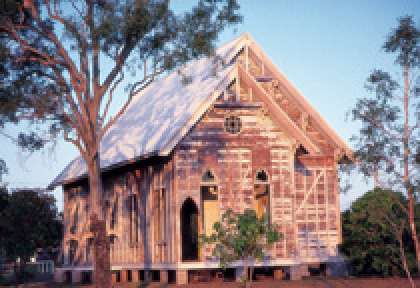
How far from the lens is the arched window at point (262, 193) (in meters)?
31.4

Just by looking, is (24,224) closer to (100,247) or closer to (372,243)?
(100,247)

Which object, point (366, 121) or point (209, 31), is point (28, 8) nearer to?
point (209, 31)

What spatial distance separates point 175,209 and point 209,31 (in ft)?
22.5

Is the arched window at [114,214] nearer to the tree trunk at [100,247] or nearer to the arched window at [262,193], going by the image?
the arched window at [262,193]

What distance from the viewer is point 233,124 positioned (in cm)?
3106

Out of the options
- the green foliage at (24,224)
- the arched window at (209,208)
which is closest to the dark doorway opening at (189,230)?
the arched window at (209,208)

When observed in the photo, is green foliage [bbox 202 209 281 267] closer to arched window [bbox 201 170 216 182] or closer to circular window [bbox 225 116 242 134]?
arched window [bbox 201 170 216 182]

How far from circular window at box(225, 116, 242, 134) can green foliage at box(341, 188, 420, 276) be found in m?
5.51

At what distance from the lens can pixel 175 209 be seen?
97.3ft

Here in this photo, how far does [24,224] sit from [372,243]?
20.3 m

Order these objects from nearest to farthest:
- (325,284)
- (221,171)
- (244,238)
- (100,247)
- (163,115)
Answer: (244,238)
(100,247)
(325,284)
(221,171)
(163,115)

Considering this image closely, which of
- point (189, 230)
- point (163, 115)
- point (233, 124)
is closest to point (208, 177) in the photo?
point (233, 124)

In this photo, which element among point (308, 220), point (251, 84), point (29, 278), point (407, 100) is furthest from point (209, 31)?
point (29, 278)

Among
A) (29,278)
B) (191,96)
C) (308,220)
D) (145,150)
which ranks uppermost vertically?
(191,96)
